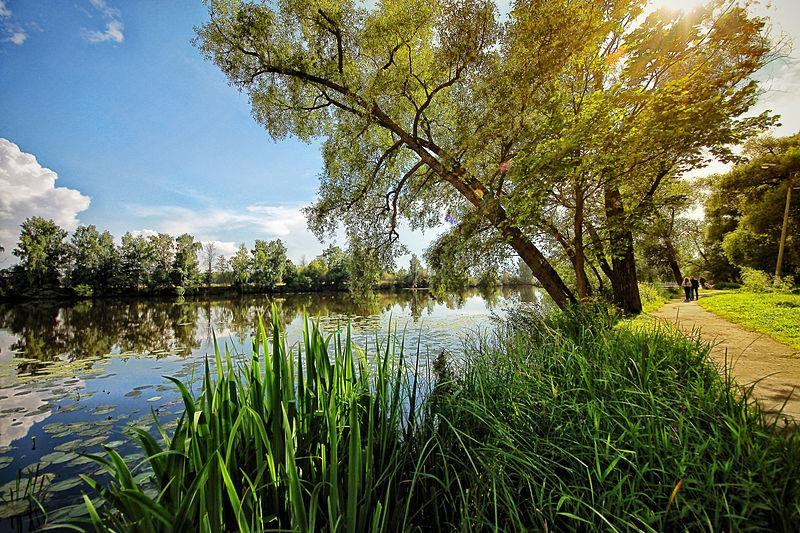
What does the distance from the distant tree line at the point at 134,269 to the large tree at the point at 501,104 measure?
39.6 m

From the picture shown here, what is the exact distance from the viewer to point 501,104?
754cm

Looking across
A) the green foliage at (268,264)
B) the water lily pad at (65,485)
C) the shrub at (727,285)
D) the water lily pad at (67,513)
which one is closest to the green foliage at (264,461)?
the water lily pad at (67,513)

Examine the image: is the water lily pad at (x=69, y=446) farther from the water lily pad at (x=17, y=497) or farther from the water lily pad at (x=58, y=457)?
the water lily pad at (x=17, y=497)

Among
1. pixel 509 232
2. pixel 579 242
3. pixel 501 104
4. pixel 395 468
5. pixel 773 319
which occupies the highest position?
pixel 501 104

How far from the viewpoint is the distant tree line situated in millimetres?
51812

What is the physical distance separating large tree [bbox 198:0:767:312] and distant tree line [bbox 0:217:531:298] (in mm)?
39601

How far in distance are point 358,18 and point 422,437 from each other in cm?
1088

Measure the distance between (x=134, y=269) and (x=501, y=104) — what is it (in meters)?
73.0

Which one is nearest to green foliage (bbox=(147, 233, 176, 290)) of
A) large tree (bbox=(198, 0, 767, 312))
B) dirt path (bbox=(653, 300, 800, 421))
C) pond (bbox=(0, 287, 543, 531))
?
pond (bbox=(0, 287, 543, 531))

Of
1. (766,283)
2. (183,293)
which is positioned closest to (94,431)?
(766,283)

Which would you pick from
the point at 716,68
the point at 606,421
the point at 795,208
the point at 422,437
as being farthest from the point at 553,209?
the point at 795,208

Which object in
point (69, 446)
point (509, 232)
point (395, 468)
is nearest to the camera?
point (395, 468)

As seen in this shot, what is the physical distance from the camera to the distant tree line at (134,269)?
170 feet

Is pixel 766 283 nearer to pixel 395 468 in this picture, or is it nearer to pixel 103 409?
pixel 395 468
